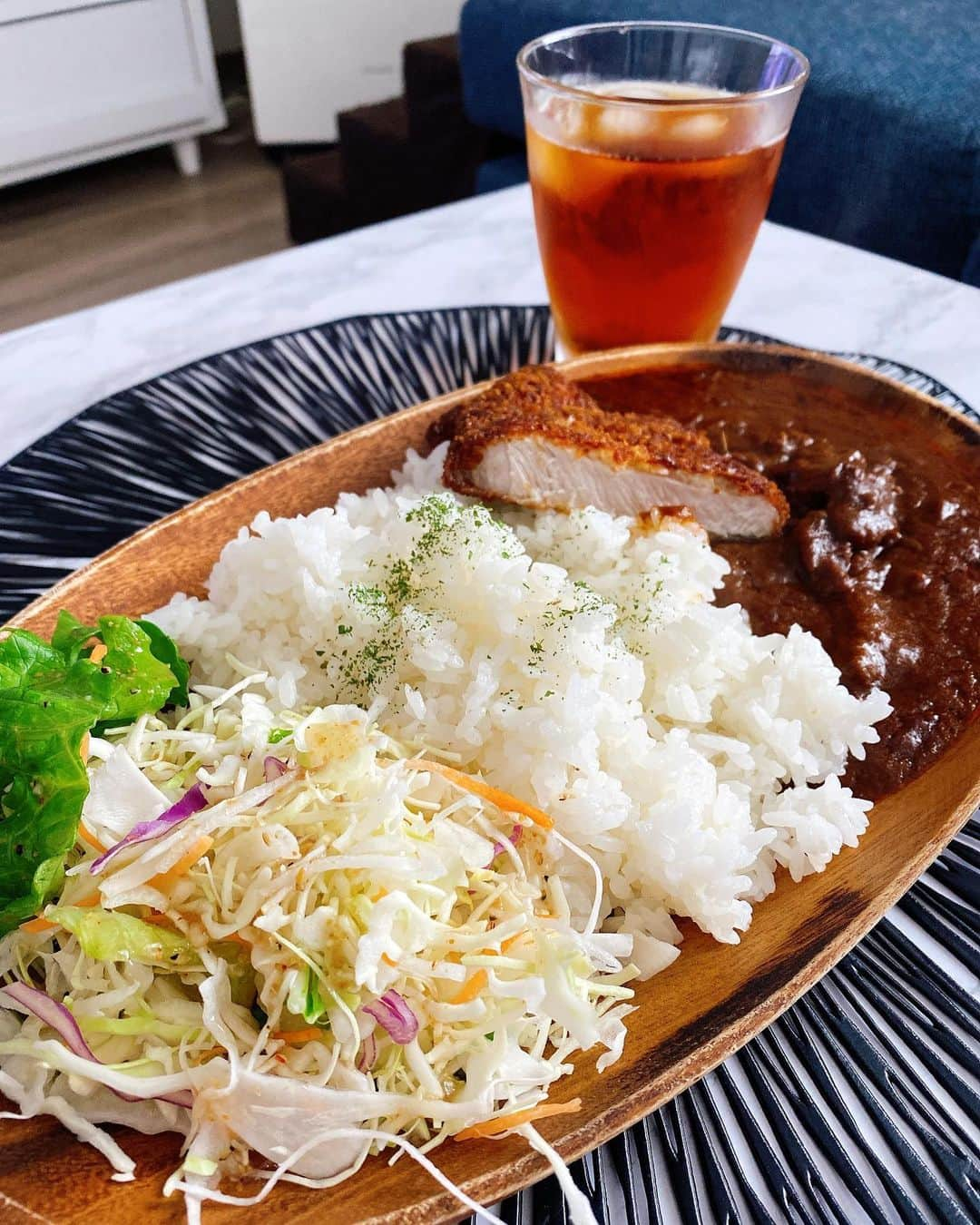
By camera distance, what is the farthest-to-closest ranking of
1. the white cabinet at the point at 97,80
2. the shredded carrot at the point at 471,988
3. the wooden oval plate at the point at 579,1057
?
the white cabinet at the point at 97,80 → the shredded carrot at the point at 471,988 → the wooden oval plate at the point at 579,1057

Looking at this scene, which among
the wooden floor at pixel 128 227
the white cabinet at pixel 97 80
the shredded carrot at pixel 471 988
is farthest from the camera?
the white cabinet at pixel 97 80

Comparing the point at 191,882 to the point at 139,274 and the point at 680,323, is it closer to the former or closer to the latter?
the point at 680,323

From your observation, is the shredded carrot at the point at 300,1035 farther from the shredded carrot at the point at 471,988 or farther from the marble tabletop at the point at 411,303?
the marble tabletop at the point at 411,303

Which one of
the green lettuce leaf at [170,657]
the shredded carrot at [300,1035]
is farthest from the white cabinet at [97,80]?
the shredded carrot at [300,1035]

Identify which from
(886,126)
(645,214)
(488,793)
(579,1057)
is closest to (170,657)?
(488,793)

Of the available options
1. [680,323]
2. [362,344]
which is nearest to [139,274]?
[362,344]

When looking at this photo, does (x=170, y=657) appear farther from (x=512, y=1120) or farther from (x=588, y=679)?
(x=512, y=1120)
